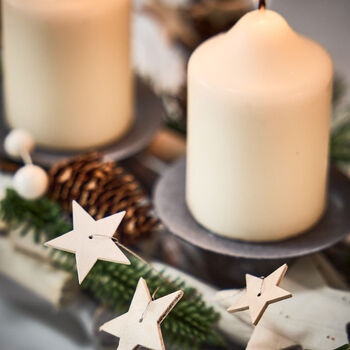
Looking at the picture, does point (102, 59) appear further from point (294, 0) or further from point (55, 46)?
point (294, 0)

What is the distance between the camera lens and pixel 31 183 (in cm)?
48

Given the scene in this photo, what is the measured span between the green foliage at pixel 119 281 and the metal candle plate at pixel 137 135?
7cm

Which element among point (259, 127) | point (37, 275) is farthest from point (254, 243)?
point (37, 275)

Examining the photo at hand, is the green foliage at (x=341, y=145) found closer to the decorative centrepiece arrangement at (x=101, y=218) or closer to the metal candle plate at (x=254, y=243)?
the metal candle plate at (x=254, y=243)

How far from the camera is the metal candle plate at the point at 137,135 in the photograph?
0.56 m

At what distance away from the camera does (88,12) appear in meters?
0.51

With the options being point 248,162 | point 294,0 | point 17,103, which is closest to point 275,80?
point 248,162

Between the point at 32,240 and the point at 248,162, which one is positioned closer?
the point at 248,162

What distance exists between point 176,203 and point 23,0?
0.22 metres

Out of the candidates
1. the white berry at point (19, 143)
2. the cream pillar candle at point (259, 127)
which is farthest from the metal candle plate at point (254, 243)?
the white berry at point (19, 143)

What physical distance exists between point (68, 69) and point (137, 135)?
103 millimetres

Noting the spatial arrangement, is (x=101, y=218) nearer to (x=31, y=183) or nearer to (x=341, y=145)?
(x=31, y=183)

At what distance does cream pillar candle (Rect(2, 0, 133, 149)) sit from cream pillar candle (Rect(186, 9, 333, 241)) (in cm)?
14

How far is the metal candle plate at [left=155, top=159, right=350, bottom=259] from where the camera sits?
1.41ft
